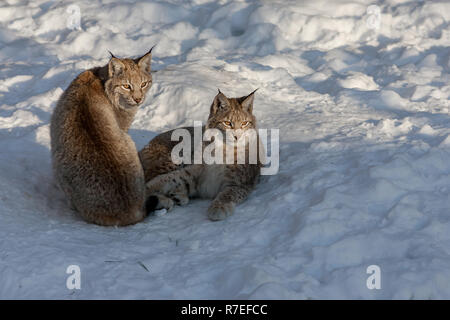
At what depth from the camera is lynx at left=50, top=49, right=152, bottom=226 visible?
14.9ft

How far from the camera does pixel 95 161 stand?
4.54m

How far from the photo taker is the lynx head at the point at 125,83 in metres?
5.34

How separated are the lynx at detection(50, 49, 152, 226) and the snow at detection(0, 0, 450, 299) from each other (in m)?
0.18

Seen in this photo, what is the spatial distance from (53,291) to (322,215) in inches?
79.0

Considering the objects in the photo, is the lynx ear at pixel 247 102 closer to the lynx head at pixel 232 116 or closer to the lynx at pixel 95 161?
the lynx head at pixel 232 116

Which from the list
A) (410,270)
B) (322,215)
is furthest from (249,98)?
(410,270)

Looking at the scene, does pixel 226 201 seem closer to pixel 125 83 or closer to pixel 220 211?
pixel 220 211

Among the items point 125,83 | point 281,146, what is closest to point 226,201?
point 281,146

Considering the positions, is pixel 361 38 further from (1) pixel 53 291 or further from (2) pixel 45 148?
(1) pixel 53 291

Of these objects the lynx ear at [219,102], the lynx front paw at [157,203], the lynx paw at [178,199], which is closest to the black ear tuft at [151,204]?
the lynx front paw at [157,203]

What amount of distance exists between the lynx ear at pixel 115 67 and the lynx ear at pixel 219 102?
959mm

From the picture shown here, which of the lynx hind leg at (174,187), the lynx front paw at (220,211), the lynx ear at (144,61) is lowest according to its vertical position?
the lynx front paw at (220,211)

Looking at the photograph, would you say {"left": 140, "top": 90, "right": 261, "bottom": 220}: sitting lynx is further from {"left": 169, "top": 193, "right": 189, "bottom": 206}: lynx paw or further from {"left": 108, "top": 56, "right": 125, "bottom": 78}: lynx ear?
{"left": 108, "top": 56, "right": 125, "bottom": 78}: lynx ear
